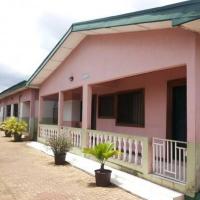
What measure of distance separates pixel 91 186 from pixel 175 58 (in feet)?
11.7

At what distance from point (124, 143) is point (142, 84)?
2969mm

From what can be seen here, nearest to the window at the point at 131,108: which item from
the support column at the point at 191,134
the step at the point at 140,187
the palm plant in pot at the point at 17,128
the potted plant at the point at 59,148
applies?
the step at the point at 140,187

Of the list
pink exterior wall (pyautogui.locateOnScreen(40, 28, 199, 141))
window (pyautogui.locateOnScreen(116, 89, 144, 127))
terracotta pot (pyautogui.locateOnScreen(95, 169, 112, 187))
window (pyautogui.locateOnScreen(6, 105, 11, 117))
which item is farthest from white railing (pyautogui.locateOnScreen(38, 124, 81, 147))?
window (pyautogui.locateOnScreen(6, 105, 11, 117))

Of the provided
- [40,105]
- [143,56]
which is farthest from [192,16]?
[40,105]

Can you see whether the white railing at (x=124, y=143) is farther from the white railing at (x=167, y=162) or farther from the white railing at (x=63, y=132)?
the white railing at (x=63, y=132)

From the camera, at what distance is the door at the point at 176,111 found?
8688 millimetres

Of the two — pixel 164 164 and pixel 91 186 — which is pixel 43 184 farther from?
pixel 164 164

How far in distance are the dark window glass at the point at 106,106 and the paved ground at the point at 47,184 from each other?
12.1 ft

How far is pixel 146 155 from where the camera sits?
7.01m

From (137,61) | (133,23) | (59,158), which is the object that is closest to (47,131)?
(59,158)

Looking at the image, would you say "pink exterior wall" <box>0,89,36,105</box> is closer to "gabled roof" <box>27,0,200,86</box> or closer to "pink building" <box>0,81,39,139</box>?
"pink building" <box>0,81,39,139</box>

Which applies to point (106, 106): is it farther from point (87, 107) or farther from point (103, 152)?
point (103, 152)

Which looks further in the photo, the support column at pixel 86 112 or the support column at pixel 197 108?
the support column at pixel 86 112

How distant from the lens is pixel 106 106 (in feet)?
42.6
